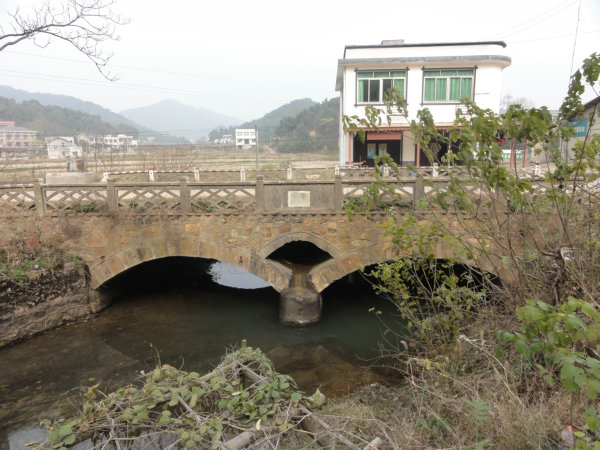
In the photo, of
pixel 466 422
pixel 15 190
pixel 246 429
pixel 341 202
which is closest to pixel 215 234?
pixel 341 202

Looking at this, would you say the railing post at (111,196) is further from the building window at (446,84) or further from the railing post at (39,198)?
the building window at (446,84)

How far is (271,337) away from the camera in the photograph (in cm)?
1212

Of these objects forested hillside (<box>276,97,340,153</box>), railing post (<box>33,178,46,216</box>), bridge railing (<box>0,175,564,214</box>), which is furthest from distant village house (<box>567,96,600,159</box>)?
forested hillside (<box>276,97,340,153</box>)

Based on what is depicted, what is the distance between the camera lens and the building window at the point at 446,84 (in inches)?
876

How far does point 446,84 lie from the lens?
22344mm

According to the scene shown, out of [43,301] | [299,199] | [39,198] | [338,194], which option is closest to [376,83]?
[338,194]

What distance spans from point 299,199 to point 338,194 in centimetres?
113

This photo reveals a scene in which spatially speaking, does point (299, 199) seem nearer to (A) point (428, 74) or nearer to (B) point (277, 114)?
(A) point (428, 74)

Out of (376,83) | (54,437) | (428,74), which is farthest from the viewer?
(376,83)

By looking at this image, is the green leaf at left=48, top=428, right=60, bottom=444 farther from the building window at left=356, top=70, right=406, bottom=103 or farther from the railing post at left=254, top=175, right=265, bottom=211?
the building window at left=356, top=70, right=406, bottom=103

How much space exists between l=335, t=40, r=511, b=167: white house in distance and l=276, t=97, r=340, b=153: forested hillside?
1651 inches

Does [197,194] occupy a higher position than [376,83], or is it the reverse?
[376,83]

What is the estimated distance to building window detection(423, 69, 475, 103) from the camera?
876 inches

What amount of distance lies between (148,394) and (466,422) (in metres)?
3.73
